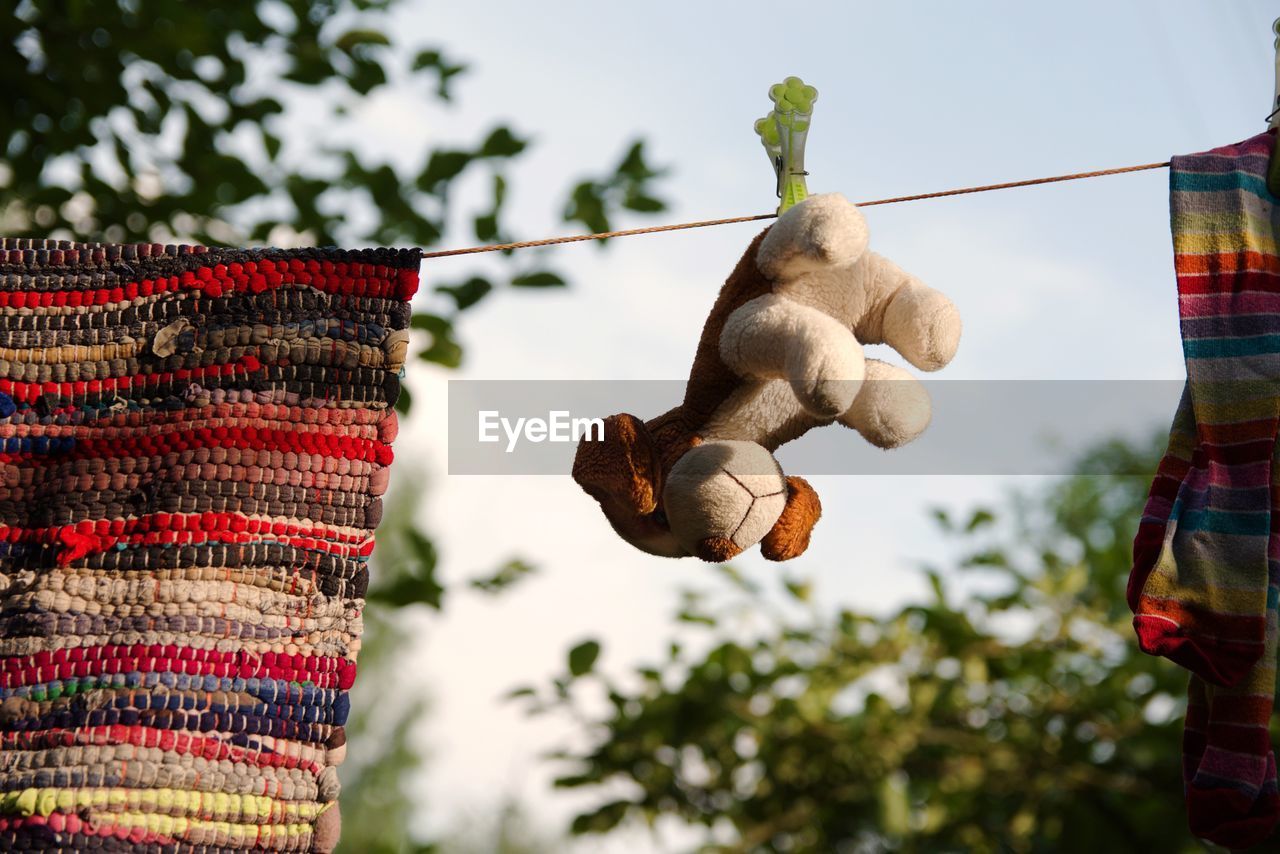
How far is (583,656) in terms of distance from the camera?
1.49m

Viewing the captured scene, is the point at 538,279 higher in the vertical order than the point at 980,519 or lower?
higher

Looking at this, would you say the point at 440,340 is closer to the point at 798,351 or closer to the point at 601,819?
the point at 601,819

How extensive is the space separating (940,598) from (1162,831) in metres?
0.53

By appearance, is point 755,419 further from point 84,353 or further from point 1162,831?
point 1162,831

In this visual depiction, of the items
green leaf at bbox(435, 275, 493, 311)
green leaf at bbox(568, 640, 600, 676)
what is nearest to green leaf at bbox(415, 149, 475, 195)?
green leaf at bbox(435, 275, 493, 311)

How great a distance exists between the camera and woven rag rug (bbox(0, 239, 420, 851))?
2.27 feet

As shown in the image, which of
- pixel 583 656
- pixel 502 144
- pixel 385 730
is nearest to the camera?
pixel 583 656

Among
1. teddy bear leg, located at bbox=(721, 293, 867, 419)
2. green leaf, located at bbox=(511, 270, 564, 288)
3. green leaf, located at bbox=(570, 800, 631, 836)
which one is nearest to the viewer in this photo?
teddy bear leg, located at bbox=(721, 293, 867, 419)

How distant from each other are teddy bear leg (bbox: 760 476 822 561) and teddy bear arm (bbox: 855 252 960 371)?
0.36 feet

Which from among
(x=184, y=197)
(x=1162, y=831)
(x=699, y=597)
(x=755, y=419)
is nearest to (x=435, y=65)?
(x=184, y=197)

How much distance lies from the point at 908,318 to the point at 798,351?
0.10 metres

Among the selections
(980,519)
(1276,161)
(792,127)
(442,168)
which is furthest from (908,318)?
(980,519)

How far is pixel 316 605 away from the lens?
732 mm

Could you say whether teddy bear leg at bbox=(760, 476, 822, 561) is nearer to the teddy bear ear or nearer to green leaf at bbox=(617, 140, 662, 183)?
the teddy bear ear
